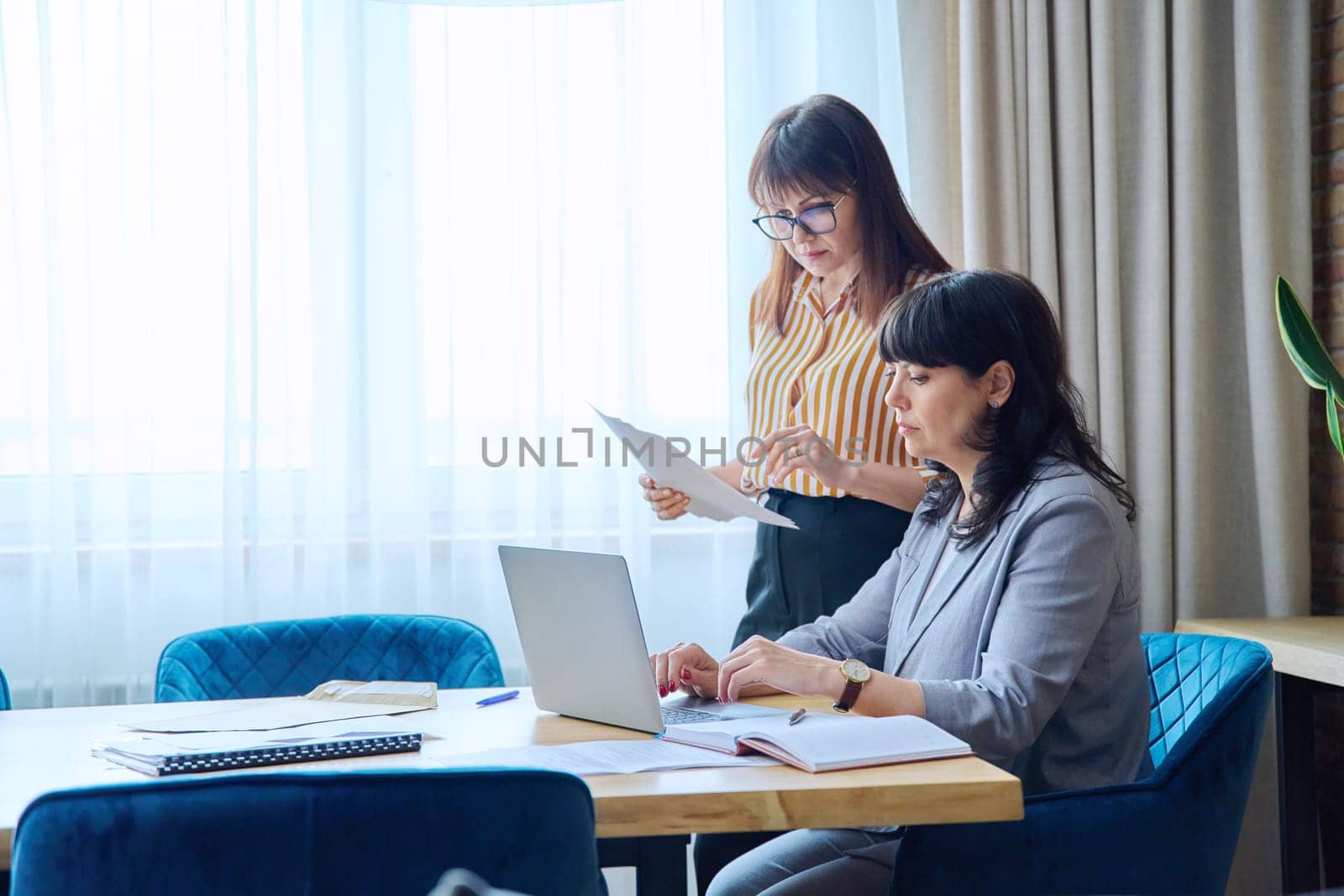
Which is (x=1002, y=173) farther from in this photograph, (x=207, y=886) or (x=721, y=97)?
(x=207, y=886)

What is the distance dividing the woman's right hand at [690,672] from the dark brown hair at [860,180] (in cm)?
70

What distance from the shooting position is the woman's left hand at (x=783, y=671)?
1.39 meters

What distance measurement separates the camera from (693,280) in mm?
2854

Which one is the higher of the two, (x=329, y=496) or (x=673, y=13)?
(x=673, y=13)

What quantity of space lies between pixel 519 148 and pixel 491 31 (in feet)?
0.89

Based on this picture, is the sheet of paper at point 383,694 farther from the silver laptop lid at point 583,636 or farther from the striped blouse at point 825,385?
the striped blouse at point 825,385

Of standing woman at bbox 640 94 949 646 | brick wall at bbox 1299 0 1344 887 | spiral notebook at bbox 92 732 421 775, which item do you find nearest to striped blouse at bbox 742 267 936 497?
standing woman at bbox 640 94 949 646

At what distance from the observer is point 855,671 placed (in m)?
1.38

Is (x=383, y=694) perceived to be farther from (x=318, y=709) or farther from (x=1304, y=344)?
(x=1304, y=344)

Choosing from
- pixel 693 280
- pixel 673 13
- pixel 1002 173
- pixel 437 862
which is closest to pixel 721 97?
pixel 673 13

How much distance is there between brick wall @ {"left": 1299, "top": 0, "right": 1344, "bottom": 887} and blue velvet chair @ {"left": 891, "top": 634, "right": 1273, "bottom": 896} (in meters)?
1.47

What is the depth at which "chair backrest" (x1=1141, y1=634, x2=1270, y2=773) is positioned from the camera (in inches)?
56.9

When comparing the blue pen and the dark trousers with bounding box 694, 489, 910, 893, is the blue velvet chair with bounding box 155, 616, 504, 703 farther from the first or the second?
the dark trousers with bounding box 694, 489, 910, 893

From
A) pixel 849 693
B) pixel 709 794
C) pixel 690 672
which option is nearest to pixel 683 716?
pixel 690 672
